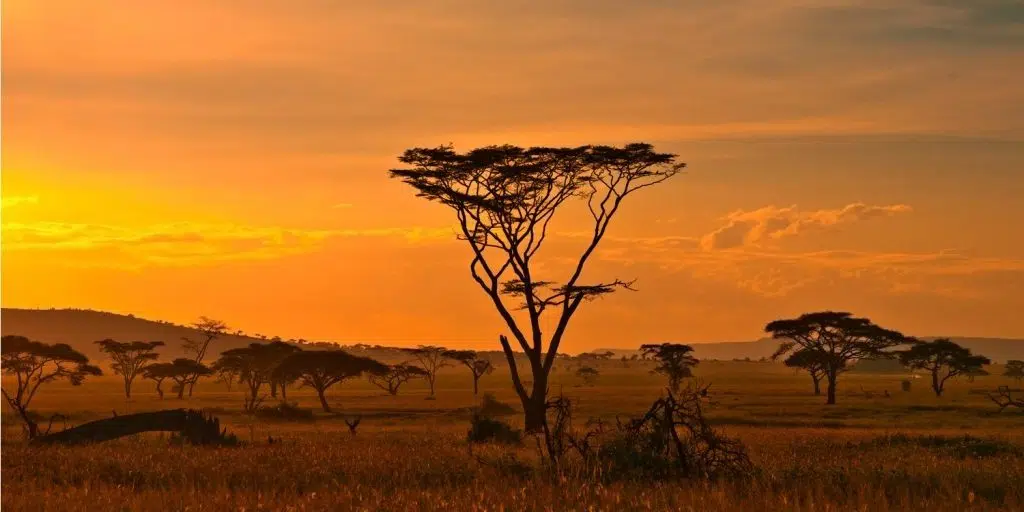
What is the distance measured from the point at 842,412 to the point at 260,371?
5406 cm

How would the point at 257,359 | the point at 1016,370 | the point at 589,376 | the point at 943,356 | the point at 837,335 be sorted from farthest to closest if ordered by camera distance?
the point at 589,376 < the point at 1016,370 < the point at 943,356 < the point at 257,359 < the point at 837,335

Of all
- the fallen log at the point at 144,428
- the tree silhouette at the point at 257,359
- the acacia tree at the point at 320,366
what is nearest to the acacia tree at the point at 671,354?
the acacia tree at the point at 320,366

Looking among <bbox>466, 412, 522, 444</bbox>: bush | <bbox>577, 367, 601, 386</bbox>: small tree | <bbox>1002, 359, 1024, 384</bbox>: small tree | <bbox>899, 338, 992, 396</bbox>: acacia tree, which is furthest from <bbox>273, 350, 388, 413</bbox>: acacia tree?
<bbox>1002, 359, 1024, 384</bbox>: small tree

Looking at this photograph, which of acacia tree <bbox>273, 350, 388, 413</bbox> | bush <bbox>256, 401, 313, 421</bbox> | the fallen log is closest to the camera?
the fallen log

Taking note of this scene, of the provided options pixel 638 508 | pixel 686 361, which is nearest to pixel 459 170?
pixel 638 508

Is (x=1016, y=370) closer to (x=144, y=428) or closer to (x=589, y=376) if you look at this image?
(x=589, y=376)

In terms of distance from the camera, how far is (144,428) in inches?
926

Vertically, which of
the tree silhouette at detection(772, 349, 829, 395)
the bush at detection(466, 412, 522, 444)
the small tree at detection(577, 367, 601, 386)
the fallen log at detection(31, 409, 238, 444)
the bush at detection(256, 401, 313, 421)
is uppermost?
the tree silhouette at detection(772, 349, 829, 395)

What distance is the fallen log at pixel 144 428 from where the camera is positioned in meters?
22.2

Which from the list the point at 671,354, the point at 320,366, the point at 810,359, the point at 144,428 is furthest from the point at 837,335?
the point at 144,428

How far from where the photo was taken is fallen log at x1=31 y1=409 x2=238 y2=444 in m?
22.2

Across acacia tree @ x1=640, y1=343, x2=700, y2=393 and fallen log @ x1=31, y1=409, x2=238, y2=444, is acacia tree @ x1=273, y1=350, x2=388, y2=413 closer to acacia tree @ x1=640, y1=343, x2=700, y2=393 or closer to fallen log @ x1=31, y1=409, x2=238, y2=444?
acacia tree @ x1=640, y1=343, x2=700, y2=393

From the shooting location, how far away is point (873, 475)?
13281 millimetres

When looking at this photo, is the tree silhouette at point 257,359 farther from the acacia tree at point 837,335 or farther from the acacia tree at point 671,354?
the acacia tree at point 837,335
